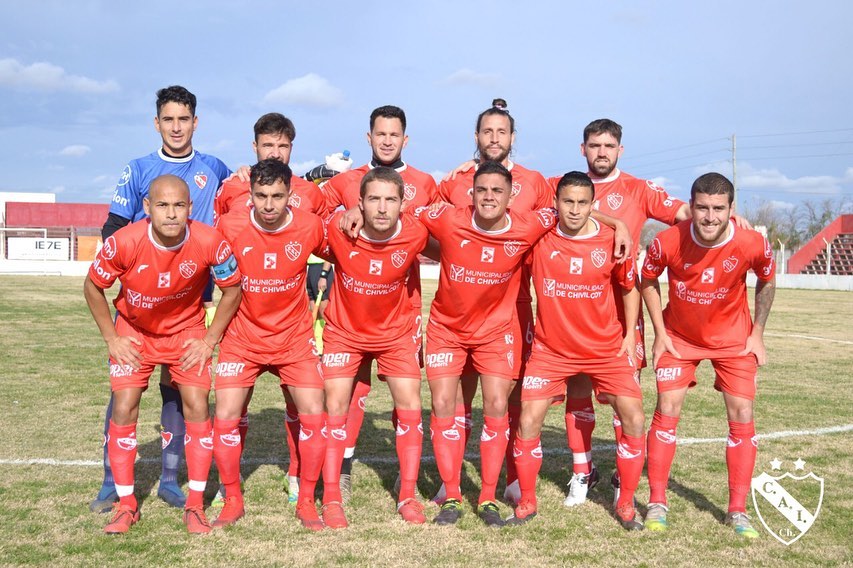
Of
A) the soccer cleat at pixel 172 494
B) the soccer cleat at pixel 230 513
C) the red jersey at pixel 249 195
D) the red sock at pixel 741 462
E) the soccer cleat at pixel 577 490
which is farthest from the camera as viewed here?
the red jersey at pixel 249 195

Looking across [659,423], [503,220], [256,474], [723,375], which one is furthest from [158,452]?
[723,375]

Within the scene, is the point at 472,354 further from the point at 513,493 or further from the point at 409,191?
the point at 409,191

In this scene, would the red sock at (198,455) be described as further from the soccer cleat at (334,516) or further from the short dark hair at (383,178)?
the short dark hair at (383,178)

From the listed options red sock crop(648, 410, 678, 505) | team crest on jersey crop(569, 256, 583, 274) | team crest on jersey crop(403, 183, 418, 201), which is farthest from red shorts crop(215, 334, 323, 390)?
red sock crop(648, 410, 678, 505)

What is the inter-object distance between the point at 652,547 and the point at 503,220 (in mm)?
2161

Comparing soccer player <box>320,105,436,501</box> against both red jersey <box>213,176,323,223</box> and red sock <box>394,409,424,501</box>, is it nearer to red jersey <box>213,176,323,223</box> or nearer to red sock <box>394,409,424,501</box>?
red jersey <box>213,176,323,223</box>

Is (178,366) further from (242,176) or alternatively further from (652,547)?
(652,547)

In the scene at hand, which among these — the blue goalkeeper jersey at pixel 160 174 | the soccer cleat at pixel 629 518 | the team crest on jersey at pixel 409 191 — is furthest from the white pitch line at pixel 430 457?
the team crest on jersey at pixel 409 191

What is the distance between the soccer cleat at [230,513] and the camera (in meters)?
4.62

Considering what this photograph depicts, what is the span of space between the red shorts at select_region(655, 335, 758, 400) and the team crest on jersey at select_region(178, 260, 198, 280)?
119 inches

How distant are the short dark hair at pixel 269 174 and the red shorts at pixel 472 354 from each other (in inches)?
54.8

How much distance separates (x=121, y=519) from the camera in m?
4.48

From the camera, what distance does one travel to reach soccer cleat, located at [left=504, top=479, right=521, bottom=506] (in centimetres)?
521

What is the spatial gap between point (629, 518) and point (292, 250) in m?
2.71
